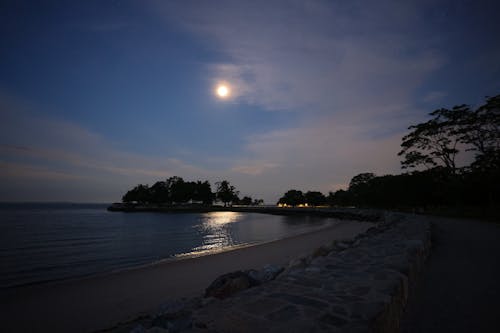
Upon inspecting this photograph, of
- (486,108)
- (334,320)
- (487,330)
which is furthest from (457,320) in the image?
(486,108)

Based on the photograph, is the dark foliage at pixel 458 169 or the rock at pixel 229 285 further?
the dark foliage at pixel 458 169

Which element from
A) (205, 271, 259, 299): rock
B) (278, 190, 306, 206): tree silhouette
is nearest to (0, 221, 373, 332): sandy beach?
(205, 271, 259, 299): rock

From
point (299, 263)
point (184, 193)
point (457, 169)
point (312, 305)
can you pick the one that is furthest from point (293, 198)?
point (312, 305)

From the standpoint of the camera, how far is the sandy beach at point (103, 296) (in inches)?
233

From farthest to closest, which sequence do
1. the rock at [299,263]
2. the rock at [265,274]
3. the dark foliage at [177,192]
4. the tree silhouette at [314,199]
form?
the tree silhouette at [314,199], the dark foliage at [177,192], the rock at [299,263], the rock at [265,274]

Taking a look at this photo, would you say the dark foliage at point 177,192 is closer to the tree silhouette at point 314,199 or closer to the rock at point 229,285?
the tree silhouette at point 314,199

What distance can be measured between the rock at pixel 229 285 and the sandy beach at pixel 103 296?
2079 millimetres

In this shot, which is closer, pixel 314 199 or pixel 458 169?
pixel 458 169

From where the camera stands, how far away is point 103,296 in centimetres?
754

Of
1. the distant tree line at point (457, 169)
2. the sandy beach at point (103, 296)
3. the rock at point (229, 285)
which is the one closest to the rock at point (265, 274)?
the rock at point (229, 285)

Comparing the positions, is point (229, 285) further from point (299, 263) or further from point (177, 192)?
point (177, 192)

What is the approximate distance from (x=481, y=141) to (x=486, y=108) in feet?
9.75

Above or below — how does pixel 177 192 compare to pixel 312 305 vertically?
above

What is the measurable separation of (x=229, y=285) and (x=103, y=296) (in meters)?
5.06
